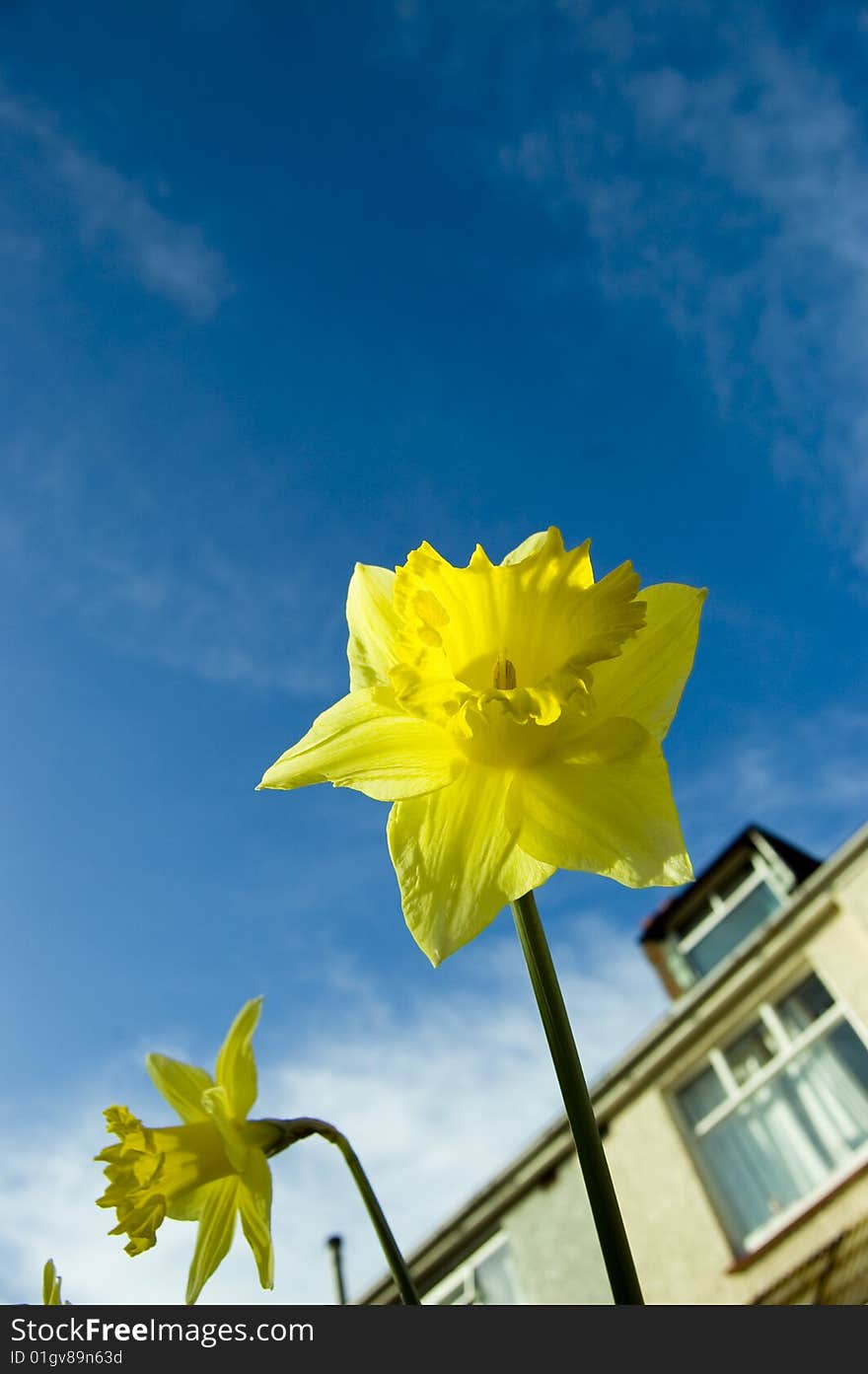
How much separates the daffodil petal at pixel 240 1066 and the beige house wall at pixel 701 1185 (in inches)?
296

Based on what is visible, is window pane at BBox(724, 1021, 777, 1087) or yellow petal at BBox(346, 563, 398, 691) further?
window pane at BBox(724, 1021, 777, 1087)

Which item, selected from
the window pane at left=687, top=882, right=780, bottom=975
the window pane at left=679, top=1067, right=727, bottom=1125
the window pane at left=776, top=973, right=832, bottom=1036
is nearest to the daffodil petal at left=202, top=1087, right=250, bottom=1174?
the window pane at left=776, top=973, right=832, bottom=1036

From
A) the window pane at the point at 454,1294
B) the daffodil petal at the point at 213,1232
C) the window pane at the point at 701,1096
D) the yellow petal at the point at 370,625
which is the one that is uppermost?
the window pane at the point at 701,1096

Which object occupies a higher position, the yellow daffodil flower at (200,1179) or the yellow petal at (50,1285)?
the yellow daffodil flower at (200,1179)

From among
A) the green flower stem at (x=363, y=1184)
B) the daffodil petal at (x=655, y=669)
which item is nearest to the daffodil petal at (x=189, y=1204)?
the green flower stem at (x=363, y=1184)

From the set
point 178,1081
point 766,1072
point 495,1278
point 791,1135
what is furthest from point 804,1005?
point 178,1081

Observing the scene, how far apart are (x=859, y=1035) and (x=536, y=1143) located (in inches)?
141

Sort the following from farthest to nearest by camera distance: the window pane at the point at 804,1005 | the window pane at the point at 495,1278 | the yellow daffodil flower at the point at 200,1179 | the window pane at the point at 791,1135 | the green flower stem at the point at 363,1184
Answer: the window pane at the point at 495,1278 → the window pane at the point at 804,1005 → the window pane at the point at 791,1135 → the yellow daffodil flower at the point at 200,1179 → the green flower stem at the point at 363,1184

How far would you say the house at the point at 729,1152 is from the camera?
755 cm

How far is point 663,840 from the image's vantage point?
3.17 feet

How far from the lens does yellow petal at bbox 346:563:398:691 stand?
4.06 ft

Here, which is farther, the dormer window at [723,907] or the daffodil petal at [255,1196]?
the dormer window at [723,907]

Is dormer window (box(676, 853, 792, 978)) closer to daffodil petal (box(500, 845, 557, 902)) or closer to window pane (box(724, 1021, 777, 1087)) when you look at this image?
window pane (box(724, 1021, 777, 1087))

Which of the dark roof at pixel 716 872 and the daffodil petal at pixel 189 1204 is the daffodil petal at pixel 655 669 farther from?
the dark roof at pixel 716 872
